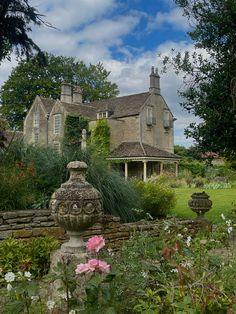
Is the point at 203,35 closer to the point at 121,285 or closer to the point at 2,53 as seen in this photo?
the point at 2,53

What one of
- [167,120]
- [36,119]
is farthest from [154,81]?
[36,119]

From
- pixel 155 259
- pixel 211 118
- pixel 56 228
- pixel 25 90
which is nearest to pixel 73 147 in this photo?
pixel 56 228

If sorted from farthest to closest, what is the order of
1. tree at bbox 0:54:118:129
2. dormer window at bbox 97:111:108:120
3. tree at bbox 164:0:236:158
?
tree at bbox 0:54:118:129 < dormer window at bbox 97:111:108:120 < tree at bbox 164:0:236:158

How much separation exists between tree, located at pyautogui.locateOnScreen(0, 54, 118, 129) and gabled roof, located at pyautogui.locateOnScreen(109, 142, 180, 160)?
59.4 feet

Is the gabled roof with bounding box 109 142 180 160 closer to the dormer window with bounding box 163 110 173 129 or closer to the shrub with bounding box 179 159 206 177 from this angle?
the shrub with bounding box 179 159 206 177

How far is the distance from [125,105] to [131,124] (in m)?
2.83

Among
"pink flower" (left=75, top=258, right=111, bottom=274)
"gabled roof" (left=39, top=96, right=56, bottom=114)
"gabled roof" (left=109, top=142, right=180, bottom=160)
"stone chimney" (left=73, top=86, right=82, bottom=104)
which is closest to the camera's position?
"pink flower" (left=75, top=258, right=111, bottom=274)

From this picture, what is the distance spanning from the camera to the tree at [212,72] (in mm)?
9320

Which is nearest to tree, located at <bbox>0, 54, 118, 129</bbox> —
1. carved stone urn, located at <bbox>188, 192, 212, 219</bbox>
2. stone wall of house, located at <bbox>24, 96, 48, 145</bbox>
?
stone wall of house, located at <bbox>24, 96, 48, 145</bbox>

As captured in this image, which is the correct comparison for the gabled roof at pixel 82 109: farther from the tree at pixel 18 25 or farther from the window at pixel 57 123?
the tree at pixel 18 25

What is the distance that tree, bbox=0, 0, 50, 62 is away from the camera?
947 centimetres

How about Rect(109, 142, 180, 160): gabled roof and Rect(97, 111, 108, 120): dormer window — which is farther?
Rect(97, 111, 108, 120): dormer window

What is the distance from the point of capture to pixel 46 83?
5041 cm

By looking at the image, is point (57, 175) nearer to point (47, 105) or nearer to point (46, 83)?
point (47, 105)
